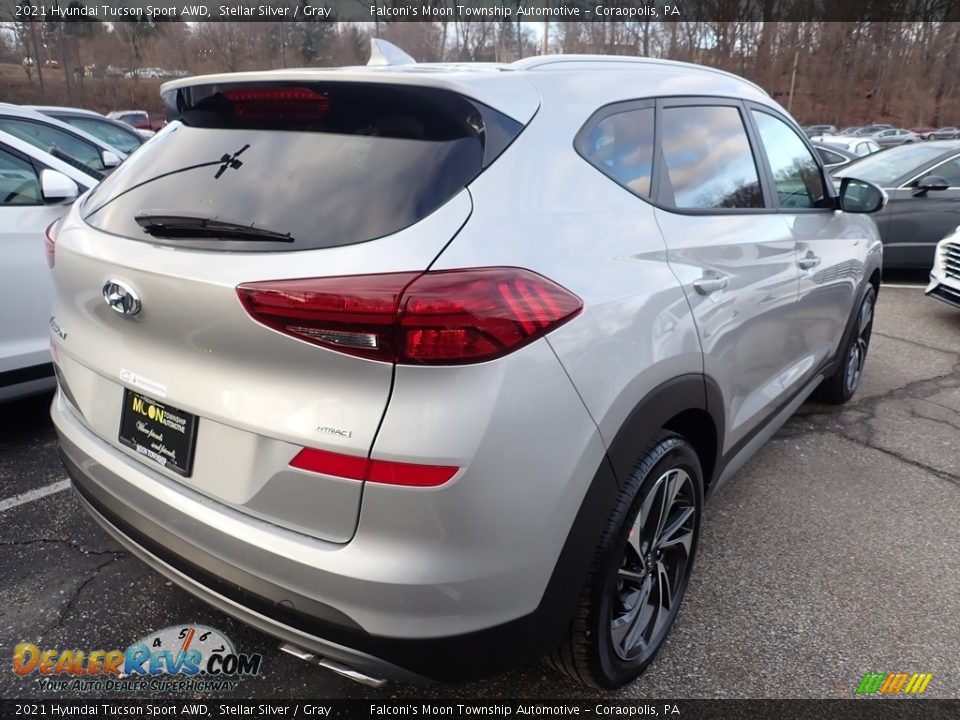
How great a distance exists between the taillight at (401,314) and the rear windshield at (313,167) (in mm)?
131

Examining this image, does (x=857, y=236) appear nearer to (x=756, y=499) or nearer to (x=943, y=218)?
(x=756, y=499)

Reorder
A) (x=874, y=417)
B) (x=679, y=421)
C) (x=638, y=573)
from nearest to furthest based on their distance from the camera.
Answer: (x=638, y=573)
(x=679, y=421)
(x=874, y=417)

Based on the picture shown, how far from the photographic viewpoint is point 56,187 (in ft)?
12.0

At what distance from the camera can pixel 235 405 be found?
1585mm

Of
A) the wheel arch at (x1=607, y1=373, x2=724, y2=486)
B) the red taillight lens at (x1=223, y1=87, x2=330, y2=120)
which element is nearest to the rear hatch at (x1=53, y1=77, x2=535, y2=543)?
the red taillight lens at (x1=223, y1=87, x2=330, y2=120)

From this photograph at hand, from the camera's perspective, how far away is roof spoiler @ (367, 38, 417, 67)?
220cm

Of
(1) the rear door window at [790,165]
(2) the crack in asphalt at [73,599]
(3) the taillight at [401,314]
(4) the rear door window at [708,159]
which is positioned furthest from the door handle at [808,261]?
(2) the crack in asphalt at [73,599]

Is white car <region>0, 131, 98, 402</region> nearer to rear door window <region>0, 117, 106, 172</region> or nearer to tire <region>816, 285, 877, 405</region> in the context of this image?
rear door window <region>0, 117, 106, 172</region>

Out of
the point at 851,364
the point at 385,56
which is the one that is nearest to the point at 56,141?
the point at 385,56

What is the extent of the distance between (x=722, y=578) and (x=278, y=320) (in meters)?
2.01

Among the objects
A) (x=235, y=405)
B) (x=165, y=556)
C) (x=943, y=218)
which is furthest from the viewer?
(x=943, y=218)

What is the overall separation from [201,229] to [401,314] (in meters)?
0.62

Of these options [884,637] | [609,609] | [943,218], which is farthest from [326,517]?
[943,218]

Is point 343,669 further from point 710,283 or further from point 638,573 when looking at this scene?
point 710,283
